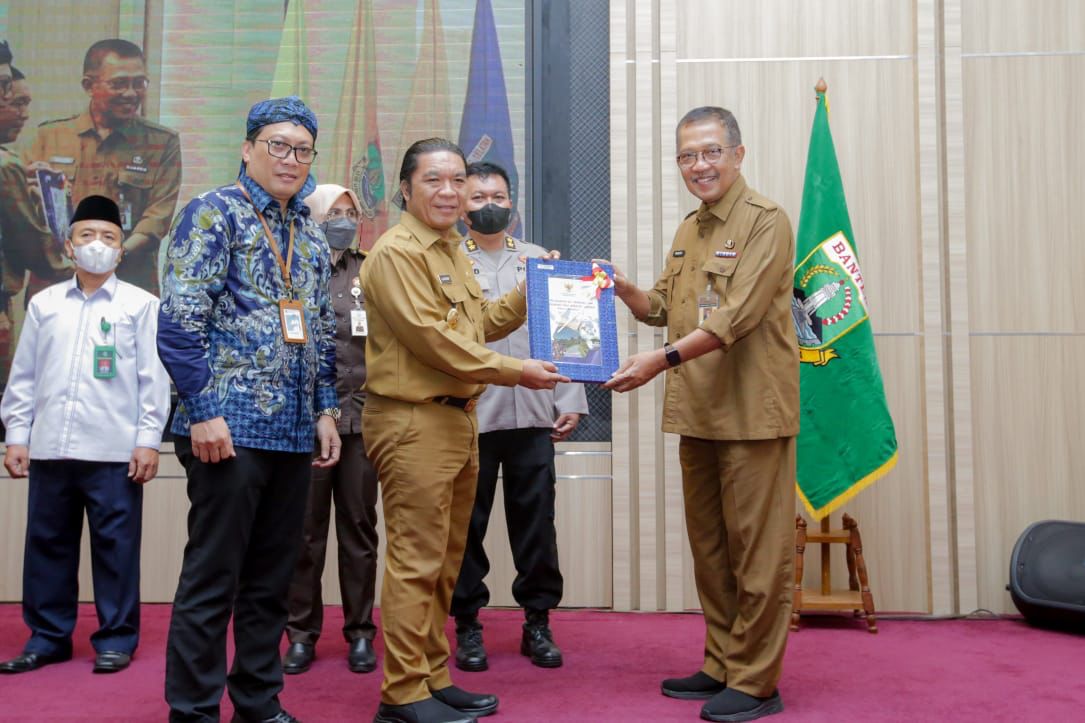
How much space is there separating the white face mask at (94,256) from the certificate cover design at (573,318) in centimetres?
173

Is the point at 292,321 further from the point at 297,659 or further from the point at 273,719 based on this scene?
the point at 297,659

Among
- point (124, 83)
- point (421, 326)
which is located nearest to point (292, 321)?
point (421, 326)

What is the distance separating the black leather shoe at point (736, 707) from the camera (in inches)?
106

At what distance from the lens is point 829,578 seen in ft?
13.0

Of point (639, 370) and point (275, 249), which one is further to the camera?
point (639, 370)

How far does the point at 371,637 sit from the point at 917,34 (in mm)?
3388

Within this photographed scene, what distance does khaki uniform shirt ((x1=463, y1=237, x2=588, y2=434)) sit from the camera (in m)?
3.38

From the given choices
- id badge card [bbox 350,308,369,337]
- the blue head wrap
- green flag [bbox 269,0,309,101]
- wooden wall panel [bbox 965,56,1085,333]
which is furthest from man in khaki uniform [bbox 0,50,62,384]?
wooden wall panel [bbox 965,56,1085,333]

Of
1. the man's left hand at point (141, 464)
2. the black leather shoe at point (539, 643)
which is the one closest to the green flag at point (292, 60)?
the man's left hand at point (141, 464)

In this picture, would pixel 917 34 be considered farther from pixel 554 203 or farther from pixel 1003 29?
pixel 554 203

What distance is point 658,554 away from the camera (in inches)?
166

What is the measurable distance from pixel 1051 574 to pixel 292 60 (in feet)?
13.1

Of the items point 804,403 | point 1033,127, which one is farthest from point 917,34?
point 804,403

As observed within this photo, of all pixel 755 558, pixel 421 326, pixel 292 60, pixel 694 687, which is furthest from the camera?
pixel 292 60
